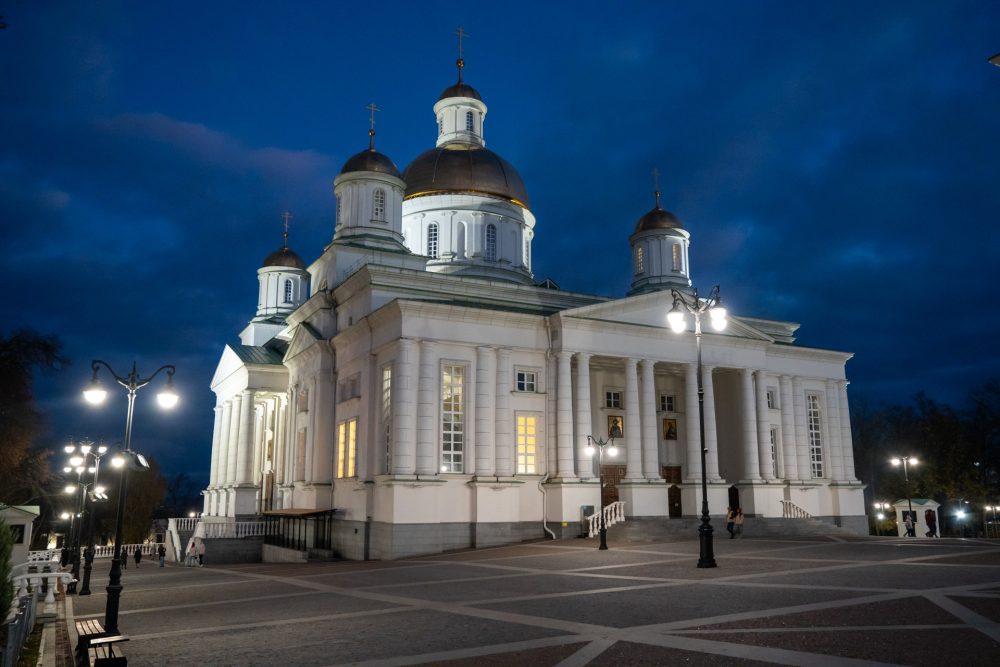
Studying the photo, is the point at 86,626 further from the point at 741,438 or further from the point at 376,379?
the point at 741,438

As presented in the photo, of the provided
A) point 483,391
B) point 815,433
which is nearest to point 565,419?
point 483,391

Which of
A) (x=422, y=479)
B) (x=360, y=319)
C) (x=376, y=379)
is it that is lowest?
(x=422, y=479)

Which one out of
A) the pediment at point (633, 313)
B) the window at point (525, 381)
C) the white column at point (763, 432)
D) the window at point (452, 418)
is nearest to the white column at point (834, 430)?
the white column at point (763, 432)

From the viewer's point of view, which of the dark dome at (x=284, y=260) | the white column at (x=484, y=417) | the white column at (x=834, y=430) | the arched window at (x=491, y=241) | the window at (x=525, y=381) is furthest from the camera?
the dark dome at (x=284, y=260)

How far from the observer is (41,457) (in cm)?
4591

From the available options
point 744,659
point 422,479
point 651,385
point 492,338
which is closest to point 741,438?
point 651,385

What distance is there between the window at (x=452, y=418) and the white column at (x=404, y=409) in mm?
1577

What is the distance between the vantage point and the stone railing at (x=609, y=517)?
34094 mm

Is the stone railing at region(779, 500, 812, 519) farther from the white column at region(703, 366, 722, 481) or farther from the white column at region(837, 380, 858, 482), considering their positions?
the white column at region(837, 380, 858, 482)

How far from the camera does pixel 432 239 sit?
48.6 meters

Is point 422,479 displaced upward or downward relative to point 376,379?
downward

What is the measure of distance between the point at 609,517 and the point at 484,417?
710 cm

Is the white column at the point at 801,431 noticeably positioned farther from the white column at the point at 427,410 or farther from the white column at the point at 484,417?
the white column at the point at 427,410

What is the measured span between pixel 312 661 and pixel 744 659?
5528 millimetres
